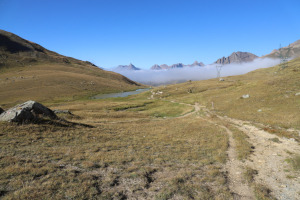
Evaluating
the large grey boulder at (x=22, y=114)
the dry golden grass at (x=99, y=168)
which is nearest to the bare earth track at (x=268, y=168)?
the dry golden grass at (x=99, y=168)

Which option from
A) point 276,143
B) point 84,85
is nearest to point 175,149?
point 276,143

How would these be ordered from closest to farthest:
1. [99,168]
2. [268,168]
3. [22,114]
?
[99,168], [268,168], [22,114]

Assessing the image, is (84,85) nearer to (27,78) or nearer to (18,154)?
(27,78)

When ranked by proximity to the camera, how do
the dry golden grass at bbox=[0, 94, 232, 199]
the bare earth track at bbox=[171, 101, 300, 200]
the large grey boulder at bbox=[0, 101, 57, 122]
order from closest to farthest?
the dry golden grass at bbox=[0, 94, 232, 199] < the bare earth track at bbox=[171, 101, 300, 200] < the large grey boulder at bbox=[0, 101, 57, 122]

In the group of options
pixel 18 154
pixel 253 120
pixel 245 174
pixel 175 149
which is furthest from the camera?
pixel 253 120

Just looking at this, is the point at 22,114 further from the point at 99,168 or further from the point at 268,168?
the point at 268,168

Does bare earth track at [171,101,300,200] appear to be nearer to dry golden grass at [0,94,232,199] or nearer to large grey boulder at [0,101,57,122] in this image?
dry golden grass at [0,94,232,199]

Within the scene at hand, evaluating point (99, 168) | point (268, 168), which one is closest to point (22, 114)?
point (99, 168)

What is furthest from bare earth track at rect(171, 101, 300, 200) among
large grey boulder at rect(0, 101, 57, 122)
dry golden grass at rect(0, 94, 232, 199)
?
large grey boulder at rect(0, 101, 57, 122)

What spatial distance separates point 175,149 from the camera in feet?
59.2

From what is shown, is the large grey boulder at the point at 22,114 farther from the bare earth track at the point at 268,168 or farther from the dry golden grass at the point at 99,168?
the bare earth track at the point at 268,168

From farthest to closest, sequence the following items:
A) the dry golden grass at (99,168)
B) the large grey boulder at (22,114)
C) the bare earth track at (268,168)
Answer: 1. the large grey boulder at (22,114)
2. the bare earth track at (268,168)
3. the dry golden grass at (99,168)

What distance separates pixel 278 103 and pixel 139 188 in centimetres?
4648

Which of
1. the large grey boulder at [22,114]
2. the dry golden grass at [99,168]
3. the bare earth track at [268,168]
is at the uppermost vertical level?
the large grey boulder at [22,114]
